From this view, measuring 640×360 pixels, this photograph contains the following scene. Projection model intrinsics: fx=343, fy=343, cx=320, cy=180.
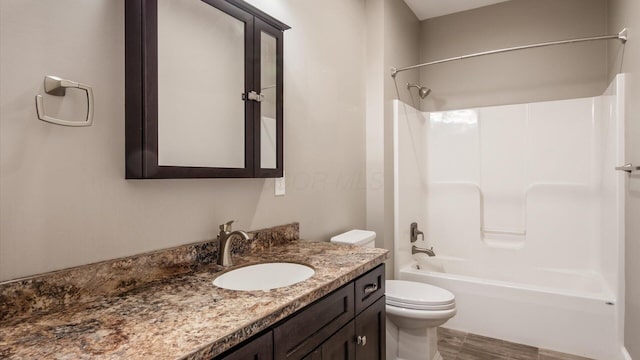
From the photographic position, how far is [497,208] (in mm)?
3188

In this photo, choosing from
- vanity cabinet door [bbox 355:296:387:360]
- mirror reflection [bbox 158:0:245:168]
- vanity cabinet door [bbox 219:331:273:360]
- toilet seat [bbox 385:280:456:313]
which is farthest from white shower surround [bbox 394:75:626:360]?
vanity cabinet door [bbox 219:331:273:360]

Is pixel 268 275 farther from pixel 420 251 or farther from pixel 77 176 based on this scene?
pixel 420 251

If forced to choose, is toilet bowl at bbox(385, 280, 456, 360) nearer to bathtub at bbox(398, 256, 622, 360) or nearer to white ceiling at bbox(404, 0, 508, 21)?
bathtub at bbox(398, 256, 622, 360)

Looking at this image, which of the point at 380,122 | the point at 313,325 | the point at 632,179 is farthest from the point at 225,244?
the point at 632,179

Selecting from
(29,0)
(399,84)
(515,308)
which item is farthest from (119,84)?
(515,308)

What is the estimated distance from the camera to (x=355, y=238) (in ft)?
7.07

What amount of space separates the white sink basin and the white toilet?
71 cm

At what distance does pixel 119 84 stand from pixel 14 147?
0.34 m

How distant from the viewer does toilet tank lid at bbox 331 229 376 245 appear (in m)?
2.08

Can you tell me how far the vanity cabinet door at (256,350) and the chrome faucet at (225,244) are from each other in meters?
0.49

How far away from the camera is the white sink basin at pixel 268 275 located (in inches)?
51.9

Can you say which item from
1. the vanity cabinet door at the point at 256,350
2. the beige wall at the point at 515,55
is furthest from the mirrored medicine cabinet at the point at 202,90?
the beige wall at the point at 515,55

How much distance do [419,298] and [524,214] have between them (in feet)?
5.19

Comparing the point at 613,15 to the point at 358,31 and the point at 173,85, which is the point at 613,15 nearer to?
the point at 358,31
